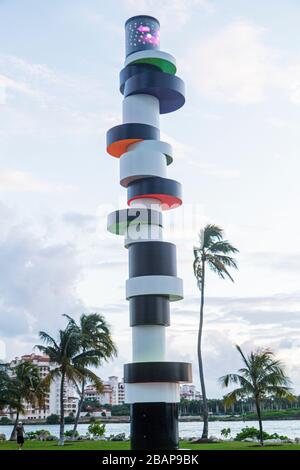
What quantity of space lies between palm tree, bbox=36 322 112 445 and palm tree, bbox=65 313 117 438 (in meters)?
0.06

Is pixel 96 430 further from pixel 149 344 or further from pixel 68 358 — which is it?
pixel 149 344

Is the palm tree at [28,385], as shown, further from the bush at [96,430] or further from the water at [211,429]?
the water at [211,429]

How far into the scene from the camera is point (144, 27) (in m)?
27.8

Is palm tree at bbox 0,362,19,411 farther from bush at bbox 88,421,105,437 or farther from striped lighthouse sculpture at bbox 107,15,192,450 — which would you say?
striped lighthouse sculpture at bbox 107,15,192,450

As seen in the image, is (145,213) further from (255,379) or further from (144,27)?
(255,379)

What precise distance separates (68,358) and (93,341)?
12.1 ft

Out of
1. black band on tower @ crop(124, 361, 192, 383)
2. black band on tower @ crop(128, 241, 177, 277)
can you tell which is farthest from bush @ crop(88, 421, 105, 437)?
black band on tower @ crop(128, 241, 177, 277)

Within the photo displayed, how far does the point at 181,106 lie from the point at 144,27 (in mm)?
4009

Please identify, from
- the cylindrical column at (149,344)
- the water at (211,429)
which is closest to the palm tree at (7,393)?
the water at (211,429)

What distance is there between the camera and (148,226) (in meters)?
25.2

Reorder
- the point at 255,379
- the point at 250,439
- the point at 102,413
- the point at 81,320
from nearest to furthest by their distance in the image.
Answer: the point at 255,379, the point at 250,439, the point at 81,320, the point at 102,413

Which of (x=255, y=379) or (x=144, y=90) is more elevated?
(x=144, y=90)

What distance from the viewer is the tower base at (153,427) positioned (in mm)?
22781

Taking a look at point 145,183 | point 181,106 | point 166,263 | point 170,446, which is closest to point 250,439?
point 170,446
